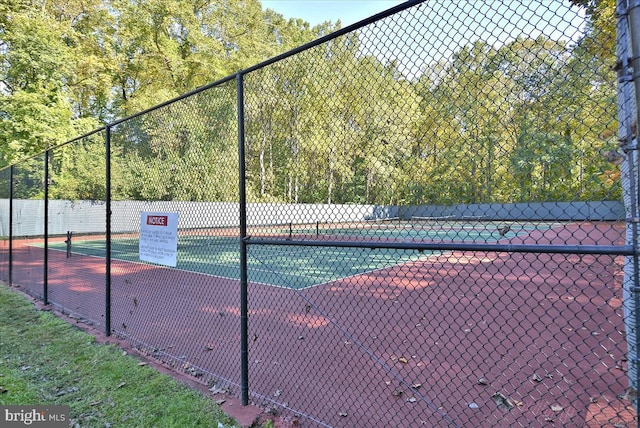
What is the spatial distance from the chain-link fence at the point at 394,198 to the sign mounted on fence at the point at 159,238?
0.08 ft

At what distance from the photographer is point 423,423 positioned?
258 centimetres

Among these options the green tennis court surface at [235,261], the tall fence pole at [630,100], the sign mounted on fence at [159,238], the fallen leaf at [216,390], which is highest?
the tall fence pole at [630,100]

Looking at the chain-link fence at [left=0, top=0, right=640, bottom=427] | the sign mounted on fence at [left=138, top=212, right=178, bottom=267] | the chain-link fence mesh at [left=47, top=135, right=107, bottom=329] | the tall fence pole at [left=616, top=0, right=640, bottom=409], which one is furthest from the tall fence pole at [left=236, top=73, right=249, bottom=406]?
the chain-link fence mesh at [left=47, top=135, right=107, bottom=329]

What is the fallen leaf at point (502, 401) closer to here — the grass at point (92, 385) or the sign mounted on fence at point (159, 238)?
the grass at point (92, 385)

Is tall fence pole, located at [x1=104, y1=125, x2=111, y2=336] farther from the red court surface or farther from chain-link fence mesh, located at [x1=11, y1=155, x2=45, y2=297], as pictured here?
chain-link fence mesh, located at [x1=11, y1=155, x2=45, y2=297]

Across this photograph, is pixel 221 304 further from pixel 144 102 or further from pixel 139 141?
pixel 144 102

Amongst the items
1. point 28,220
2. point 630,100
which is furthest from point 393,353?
point 28,220

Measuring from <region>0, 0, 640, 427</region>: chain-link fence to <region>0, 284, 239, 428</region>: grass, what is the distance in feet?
1.09

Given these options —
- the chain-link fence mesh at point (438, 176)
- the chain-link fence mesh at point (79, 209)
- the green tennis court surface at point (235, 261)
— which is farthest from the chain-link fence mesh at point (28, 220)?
the chain-link fence mesh at point (438, 176)

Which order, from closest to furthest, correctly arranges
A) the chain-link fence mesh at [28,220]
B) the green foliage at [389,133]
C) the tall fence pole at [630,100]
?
the tall fence pole at [630,100]
the green foliage at [389,133]
the chain-link fence mesh at [28,220]

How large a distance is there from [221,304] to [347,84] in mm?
4709

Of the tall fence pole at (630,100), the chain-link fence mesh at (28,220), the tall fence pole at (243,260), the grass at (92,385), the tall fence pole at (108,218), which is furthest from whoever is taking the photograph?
the chain-link fence mesh at (28,220)

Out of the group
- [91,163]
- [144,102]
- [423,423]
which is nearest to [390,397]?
[423,423]

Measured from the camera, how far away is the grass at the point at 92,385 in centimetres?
262
